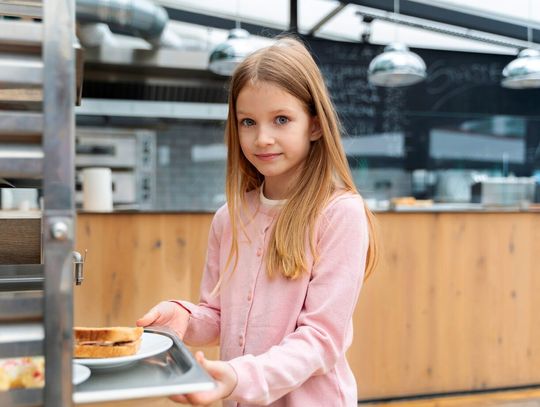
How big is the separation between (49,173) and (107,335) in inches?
13.3

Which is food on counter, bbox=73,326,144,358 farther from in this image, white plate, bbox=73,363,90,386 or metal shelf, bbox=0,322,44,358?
metal shelf, bbox=0,322,44,358

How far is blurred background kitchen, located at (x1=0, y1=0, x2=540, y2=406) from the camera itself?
2.75 meters

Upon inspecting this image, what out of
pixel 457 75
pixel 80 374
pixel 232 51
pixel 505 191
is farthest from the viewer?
pixel 457 75

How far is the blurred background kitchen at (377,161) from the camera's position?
9.04 feet

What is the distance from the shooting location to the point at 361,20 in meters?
6.09

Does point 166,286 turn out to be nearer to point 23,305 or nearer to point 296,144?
point 296,144

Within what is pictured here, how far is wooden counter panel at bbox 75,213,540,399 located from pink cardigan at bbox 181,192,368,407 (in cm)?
181

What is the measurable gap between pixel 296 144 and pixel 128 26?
3.95 meters

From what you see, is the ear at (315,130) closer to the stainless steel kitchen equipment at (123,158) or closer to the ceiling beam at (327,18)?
the stainless steel kitchen equipment at (123,158)

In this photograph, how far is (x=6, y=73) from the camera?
0.50 m

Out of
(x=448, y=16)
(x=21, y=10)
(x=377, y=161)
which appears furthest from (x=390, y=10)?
(x=21, y=10)

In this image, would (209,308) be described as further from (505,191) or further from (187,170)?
(187,170)

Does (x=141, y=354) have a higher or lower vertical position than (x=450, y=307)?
higher

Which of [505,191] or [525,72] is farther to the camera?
[505,191]
